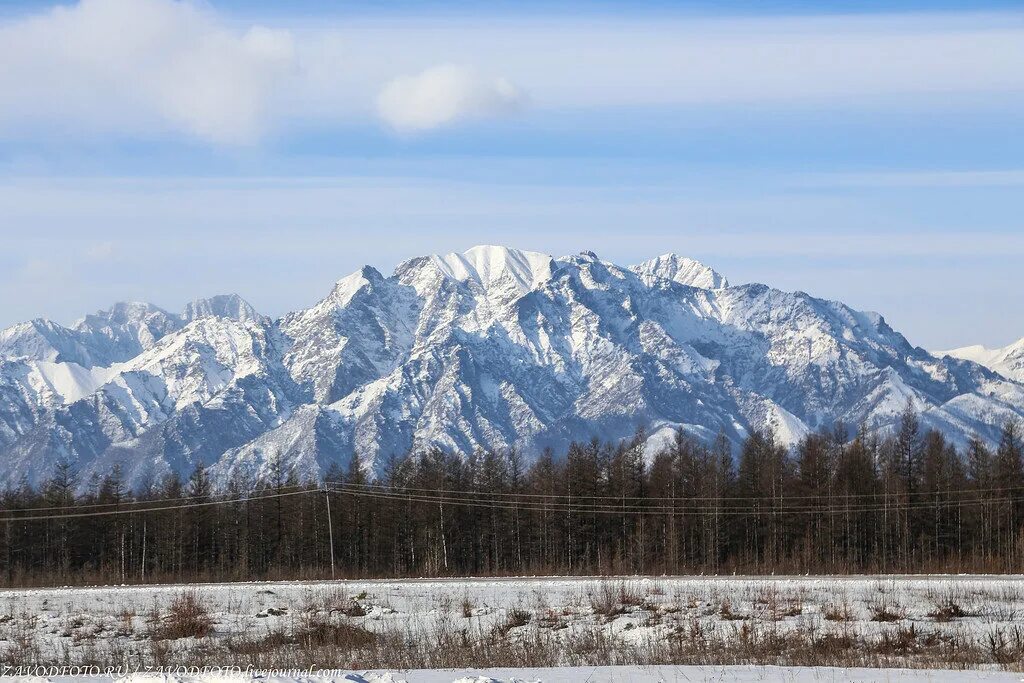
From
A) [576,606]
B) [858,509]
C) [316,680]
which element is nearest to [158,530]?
[858,509]

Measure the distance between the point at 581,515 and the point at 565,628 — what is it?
2633 inches

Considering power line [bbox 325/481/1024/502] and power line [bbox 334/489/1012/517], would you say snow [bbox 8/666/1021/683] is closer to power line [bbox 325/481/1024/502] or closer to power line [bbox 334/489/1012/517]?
power line [bbox 325/481/1024/502]

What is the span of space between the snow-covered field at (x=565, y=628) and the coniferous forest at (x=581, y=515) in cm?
4403

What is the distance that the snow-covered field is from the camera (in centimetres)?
2423

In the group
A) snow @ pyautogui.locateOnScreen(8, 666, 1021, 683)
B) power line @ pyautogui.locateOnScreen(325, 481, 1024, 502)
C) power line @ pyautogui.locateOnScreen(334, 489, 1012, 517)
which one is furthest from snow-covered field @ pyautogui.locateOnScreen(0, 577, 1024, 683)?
power line @ pyautogui.locateOnScreen(325, 481, 1024, 502)

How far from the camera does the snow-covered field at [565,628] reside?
954 inches

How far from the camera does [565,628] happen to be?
32281mm

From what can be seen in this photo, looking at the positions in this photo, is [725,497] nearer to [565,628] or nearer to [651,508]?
[651,508]

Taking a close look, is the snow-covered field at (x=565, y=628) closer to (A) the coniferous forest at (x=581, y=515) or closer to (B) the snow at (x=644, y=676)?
(B) the snow at (x=644, y=676)

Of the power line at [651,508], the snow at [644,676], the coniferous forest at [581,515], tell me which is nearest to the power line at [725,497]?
the coniferous forest at [581,515]

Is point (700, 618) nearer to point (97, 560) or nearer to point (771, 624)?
point (771, 624)

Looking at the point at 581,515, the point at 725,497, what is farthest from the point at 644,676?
the point at 725,497

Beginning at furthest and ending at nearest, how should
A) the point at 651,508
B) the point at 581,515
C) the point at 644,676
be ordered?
the point at 651,508, the point at 581,515, the point at 644,676

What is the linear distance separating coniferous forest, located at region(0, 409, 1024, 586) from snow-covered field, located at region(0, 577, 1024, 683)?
4403cm
